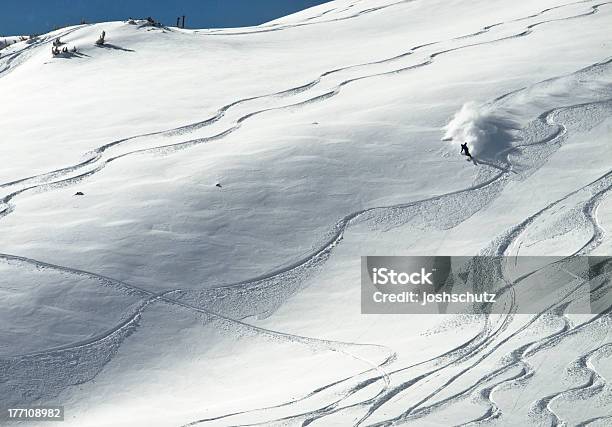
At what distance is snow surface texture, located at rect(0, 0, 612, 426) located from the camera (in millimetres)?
10664

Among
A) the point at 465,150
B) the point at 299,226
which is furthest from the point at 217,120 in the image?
the point at 465,150

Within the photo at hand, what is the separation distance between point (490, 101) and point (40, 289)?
9.05 m

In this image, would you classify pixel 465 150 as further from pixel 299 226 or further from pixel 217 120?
pixel 217 120

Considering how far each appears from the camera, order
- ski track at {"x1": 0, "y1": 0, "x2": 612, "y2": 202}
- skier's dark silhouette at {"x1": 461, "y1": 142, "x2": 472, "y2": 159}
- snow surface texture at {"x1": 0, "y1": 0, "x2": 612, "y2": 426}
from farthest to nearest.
Result: ski track at {"x1": 0, "y1": 0, "x2": 612, "y2": 202} → skier's dark silhouette at {"x1": 461, "y1": 142, "x2": 472, "y2": 159} → snow surface texture at {"x1": 0, "y1": 0, "x2": 612, "y2": 426}

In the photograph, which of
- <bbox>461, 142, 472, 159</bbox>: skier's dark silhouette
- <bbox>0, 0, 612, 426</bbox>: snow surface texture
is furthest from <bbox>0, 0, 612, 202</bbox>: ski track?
<bbox>461, 142, 472, 159</bbox>: skier's dark silhouette

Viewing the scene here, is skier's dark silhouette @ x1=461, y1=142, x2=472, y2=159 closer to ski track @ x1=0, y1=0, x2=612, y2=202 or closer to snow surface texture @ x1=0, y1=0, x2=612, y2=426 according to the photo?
snow surface texture @ x1=0, y1=0, x2=612, y2=426

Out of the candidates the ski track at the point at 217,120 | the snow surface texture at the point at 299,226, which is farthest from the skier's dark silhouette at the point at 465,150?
the ski track at the point at 217,120

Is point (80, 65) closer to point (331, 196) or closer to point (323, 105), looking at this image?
point (323, 105)

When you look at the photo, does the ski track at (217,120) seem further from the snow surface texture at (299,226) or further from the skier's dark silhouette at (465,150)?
the skier's dark silhouette at (465,150)

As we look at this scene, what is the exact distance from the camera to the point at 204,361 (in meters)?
11.5

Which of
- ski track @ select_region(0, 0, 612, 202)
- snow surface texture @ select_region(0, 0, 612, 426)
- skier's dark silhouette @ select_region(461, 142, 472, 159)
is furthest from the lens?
ski track @ select_region(0, 0, 612, 202)

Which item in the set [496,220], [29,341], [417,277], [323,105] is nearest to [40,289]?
[29,341]

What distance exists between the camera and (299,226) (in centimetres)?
1414

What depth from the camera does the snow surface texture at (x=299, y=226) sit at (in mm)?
10664
